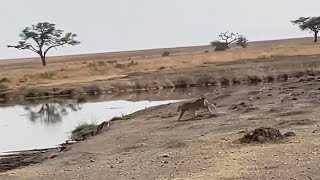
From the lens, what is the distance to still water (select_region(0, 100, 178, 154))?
26797 millimetres

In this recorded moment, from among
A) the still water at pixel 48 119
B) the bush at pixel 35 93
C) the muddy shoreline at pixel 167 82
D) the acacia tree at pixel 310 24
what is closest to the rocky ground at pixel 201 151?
the still water at pixel 48 119

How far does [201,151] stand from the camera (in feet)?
49.3

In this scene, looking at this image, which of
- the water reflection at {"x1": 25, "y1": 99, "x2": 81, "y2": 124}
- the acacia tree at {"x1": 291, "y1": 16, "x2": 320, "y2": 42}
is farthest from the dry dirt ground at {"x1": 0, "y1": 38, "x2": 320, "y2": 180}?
the acacia tree at {"x1": 291, "y1": 16, "x2": 320, "y2": 42}

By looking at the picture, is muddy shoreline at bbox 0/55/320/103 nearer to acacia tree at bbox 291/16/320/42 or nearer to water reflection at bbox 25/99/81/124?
water reflection at bbox 25/99/81/124

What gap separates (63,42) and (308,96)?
82071 millimetres

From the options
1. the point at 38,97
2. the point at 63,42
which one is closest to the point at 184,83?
the point at 38,97

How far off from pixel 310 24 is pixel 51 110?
81.8 metres

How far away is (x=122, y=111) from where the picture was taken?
38.3 m

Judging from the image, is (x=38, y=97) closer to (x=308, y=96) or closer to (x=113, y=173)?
(x=308, y=96)

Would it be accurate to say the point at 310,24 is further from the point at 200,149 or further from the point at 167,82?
the point at 200,149

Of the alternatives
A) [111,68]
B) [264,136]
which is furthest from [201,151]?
[111,68]

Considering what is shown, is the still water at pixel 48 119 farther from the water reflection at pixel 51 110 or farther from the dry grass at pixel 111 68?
the dry grass at pixel 111 68

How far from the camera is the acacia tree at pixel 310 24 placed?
379 feet

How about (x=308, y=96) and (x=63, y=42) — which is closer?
(x=308, y=96)
